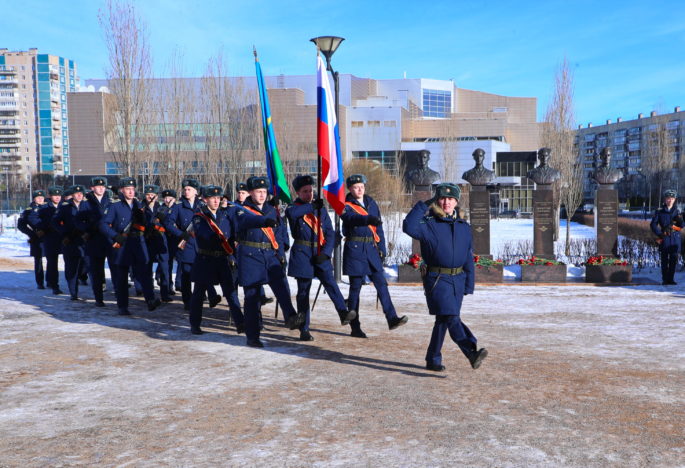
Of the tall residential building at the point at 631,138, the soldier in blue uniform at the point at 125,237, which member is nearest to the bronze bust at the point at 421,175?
the soldier in blue uniform at the point at 125,237

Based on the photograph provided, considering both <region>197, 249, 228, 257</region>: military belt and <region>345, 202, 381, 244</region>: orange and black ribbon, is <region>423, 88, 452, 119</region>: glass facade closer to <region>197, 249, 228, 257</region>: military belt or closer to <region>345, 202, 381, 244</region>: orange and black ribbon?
<region>345, 202, 381, 244</region>: orange and black ribbon

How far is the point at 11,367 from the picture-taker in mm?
6039

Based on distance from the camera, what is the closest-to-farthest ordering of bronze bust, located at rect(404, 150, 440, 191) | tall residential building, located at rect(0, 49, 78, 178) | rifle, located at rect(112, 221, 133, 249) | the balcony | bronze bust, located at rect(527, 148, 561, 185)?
rifle, located at rect(112, 221, 133, 249)
bronze bust, located at rect(404, 150, 440, 191)
bronze bust, located at rect(527, 148, 561, 185)
the balcony
tall residential building, located at rect(0, 49, 78, 178)

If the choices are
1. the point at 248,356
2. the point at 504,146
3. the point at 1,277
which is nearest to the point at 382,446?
the point at 248,356

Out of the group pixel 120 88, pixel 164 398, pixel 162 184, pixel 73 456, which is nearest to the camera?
pixel 73 456

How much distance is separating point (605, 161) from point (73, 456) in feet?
47.1

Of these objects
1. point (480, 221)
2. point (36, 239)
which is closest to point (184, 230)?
point (36, 239)

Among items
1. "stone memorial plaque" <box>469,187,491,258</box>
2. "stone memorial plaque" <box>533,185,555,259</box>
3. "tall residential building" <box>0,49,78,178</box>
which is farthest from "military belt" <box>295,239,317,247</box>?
"tall residential building" <box>0,49,78,178</box>

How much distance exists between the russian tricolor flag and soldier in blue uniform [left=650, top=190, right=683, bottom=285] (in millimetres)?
7867

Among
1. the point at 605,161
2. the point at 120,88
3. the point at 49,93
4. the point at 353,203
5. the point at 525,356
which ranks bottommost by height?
the point at 525,356

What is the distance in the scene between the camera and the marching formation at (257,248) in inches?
218

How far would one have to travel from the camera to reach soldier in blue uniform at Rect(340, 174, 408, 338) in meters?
7.32

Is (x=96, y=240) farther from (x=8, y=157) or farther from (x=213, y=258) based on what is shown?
(x=8, y=157)

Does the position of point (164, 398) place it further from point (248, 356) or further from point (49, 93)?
point (49, 93)
